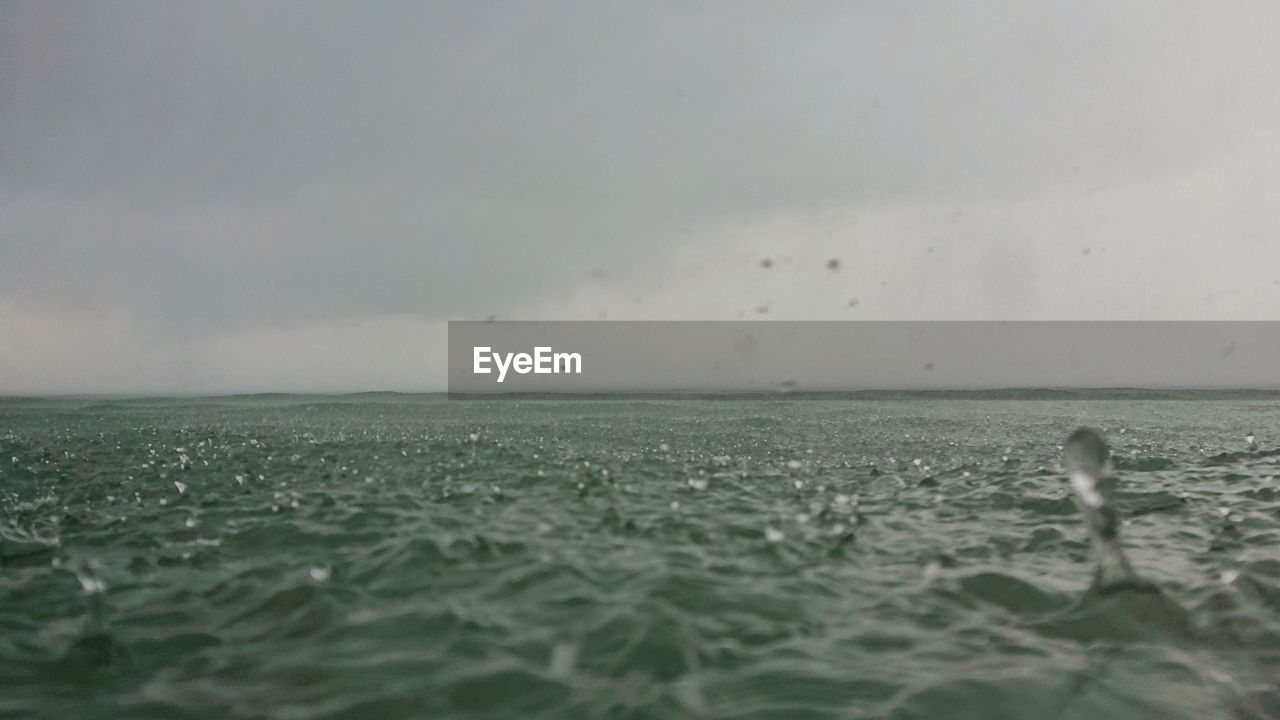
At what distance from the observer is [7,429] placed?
3556 cm

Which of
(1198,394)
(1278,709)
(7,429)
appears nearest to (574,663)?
(1278,709)

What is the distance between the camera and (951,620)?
6.91 metres

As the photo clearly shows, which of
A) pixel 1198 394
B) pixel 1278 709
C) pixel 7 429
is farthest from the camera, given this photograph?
pixel 1198 394

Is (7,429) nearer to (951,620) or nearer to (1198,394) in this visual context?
(951,620)

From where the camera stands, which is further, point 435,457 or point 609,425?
point 609,425

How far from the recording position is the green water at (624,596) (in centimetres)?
543

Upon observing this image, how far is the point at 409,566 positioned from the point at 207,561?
2.56m

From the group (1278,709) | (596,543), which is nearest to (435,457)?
(596,543)

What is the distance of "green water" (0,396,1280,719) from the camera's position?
5.43m

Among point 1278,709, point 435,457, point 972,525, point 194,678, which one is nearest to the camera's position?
point 1278,709

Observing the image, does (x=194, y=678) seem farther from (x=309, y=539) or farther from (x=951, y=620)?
(x=951, y=620)

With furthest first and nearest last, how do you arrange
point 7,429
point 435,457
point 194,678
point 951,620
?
point 7,429
point 435,457
point 951,620
point 194,678

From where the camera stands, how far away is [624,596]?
7480mm

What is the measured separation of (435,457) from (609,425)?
53.4 feet
